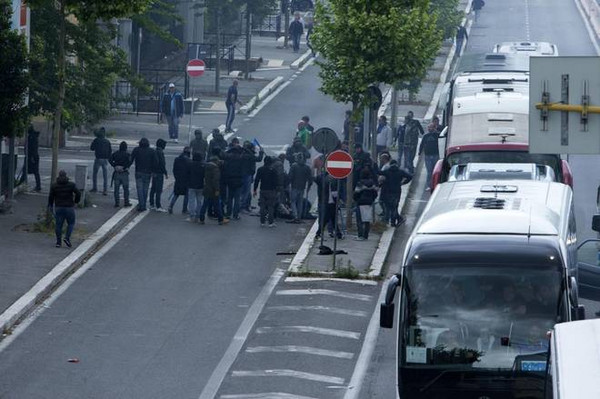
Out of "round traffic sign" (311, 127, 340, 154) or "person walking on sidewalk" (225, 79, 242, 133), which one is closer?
"round traffic sign" (311, 127, 340, 154)

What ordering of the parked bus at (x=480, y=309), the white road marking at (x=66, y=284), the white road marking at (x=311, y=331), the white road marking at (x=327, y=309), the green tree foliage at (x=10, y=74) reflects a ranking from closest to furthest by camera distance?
the parked bus at (x=480, y=309), the white road marking at (x=66, y=284), the white road marking at (x=311, y=331), the white road marking at (x=327, y=309), the green tree foliage at (x=10, y=74)

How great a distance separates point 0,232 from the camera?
29047 mm

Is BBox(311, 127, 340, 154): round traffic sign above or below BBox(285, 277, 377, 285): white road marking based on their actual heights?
above

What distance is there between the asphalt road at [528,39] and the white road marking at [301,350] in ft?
1.59

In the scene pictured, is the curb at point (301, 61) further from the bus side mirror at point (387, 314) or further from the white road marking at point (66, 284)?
the bus side mirror at point (387, 314)

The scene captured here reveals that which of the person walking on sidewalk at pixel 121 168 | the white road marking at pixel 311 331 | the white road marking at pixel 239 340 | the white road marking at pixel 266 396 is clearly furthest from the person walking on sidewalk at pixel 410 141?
the white road marking at pixel 266 396

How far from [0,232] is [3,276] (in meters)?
4.08

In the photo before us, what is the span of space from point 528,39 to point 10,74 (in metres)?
43.7

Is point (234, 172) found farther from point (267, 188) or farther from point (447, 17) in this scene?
point (447, 17)

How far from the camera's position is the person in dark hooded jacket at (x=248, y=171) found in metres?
32.5

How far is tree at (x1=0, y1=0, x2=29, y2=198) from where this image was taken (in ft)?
96.1

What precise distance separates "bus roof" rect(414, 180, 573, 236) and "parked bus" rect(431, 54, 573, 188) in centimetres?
827

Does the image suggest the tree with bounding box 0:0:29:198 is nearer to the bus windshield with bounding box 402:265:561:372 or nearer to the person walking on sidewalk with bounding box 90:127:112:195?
the person walking on sidewalk with bounding box 90:127:112:195

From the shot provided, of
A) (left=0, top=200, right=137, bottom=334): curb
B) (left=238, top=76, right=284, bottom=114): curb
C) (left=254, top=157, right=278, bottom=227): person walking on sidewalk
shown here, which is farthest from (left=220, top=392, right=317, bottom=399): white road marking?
(left=238, top=76, right=284, bottom=114): curb
